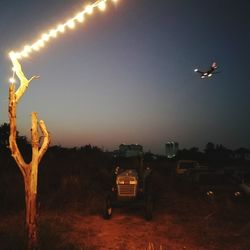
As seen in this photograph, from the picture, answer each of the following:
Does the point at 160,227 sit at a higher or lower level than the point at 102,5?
lower

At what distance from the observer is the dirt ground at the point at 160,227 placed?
9391 millimetres

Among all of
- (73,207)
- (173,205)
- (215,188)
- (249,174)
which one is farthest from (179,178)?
(73,207)

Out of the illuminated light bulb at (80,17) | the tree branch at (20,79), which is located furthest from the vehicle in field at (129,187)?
the illuminated light bulb at (80,17)

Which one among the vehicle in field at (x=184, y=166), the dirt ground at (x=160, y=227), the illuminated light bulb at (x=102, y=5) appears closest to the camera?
the illuminated light bulb at (x=102, y=5)

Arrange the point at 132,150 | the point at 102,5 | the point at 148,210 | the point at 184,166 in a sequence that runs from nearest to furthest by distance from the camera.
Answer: the point at 102,5, the point at 148,210, the point at 132,150, the point at 184,166

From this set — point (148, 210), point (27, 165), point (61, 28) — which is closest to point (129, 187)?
point (148, 210)

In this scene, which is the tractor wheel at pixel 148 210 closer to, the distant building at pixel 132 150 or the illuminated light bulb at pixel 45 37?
the distant building at pixel 132 150

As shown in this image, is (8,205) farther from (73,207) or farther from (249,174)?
(249,174)

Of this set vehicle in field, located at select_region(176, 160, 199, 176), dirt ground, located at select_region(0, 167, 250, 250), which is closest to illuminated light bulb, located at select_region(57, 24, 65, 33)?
dirt ground, located at select_region(0, 167, 250, 250)

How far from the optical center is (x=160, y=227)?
37.1ft

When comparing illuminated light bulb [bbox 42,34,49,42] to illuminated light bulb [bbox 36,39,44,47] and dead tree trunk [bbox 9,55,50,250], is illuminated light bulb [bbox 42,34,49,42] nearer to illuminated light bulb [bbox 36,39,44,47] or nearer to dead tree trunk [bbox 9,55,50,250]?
illuminated light bulb [bbox 36,39,44,47]

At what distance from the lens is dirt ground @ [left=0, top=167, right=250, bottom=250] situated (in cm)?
939

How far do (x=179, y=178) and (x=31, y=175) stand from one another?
18736mm

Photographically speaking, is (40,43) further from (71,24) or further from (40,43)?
(71,24)
